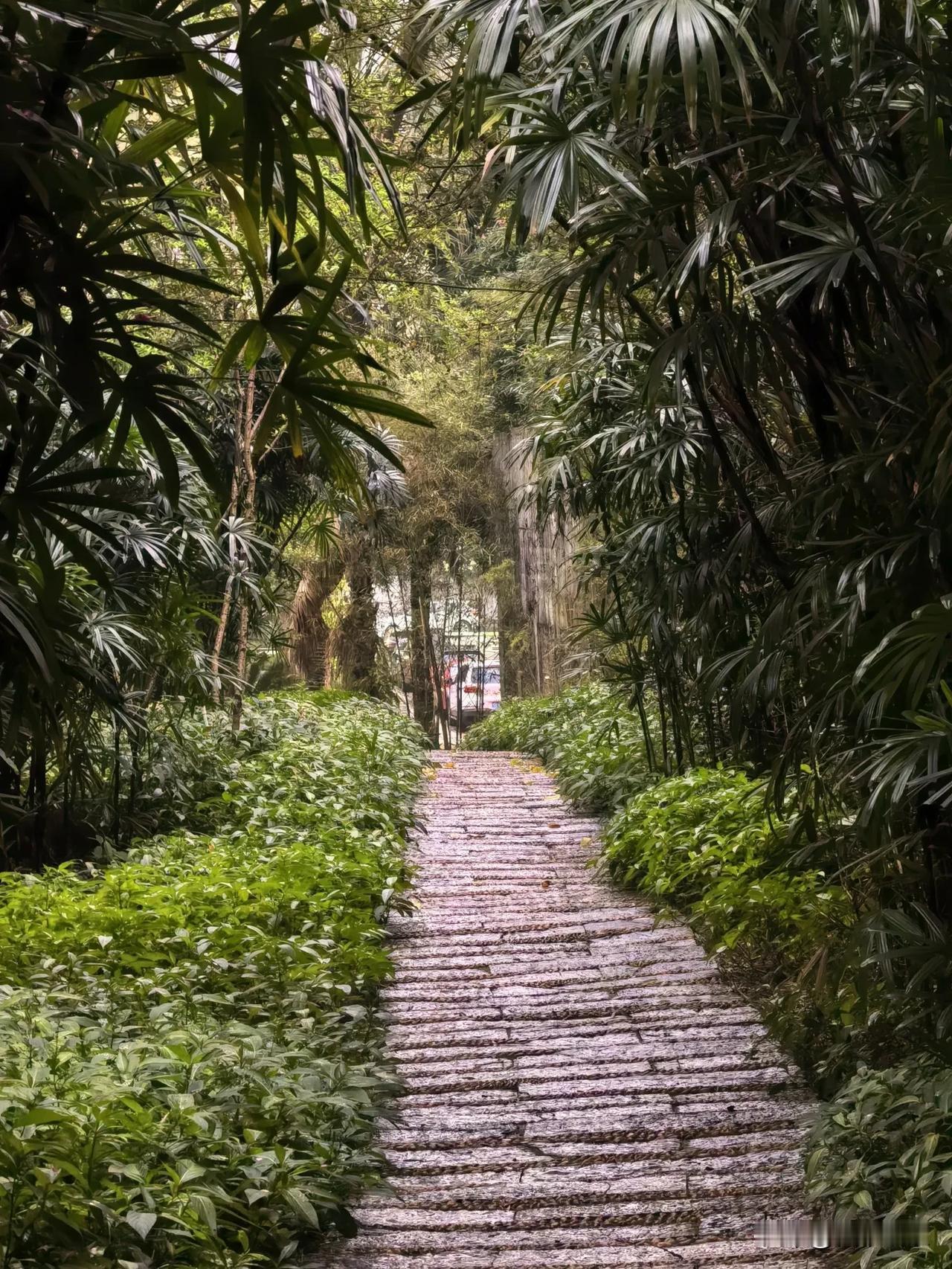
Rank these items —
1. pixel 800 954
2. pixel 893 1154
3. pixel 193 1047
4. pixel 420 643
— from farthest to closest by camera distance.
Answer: pixel 420 643 < pixel 800 954 < pixel 193 1047 < pixel 893 1154

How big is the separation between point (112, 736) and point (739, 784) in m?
3.51

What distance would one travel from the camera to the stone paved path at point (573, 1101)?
A: 3006 millimetres

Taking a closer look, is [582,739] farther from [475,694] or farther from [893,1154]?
[475,694]

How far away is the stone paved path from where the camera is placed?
3.01m

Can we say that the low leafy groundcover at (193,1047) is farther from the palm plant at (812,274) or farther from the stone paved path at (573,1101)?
the palm plant at (812,274)

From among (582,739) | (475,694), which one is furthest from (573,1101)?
→ (475,694)

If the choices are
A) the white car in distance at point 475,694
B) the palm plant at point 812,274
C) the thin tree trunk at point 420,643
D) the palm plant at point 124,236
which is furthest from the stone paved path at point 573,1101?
the white car in distance at point 475,694

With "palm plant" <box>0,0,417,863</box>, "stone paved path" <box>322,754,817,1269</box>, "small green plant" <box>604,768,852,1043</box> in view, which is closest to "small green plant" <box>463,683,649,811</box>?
"small green plant" <box>604,768,852,1043</box>

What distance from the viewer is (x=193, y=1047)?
313 cm

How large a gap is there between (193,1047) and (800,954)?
2.03m

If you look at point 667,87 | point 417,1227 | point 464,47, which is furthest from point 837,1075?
point 464,47

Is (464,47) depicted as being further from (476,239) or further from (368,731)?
(476,239)

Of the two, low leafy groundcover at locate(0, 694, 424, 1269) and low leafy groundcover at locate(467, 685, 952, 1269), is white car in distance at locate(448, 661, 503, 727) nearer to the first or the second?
low leafy groundcover at locate(467, 685, 952, 1269)

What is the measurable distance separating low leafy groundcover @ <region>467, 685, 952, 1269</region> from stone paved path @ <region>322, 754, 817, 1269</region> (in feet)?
0.60
